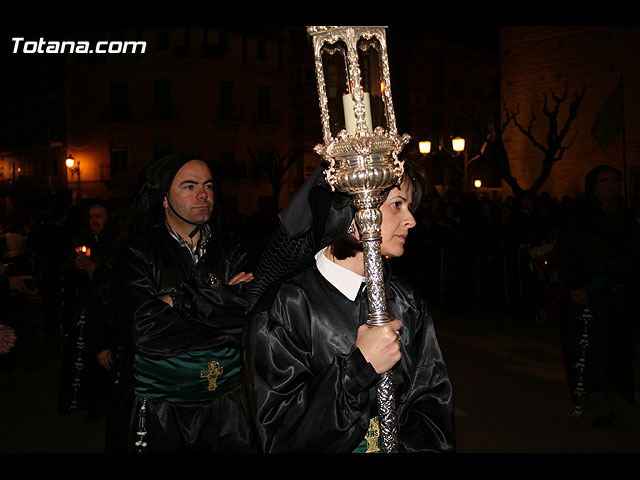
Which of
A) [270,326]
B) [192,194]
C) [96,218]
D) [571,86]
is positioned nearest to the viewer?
[270,326]

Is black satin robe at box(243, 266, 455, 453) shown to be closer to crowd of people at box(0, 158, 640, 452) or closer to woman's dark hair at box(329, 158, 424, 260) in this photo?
crowd of people at box(0, 158, 640, 452)

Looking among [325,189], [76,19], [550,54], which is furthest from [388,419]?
[550,54]

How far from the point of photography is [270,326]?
87.9 inches

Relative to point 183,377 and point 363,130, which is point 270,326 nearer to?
point 363,130

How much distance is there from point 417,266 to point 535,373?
21.1ft

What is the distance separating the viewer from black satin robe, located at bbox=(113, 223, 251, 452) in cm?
309

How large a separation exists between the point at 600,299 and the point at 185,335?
4218 mm

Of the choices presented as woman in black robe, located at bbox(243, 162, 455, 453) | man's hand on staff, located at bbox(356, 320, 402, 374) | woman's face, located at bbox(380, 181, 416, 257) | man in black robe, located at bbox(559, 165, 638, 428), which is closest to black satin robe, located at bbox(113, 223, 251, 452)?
woman in black robe, located at bbox(243, 162, 455, 453)

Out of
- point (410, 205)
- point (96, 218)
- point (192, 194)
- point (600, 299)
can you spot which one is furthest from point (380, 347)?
point (96, 218)

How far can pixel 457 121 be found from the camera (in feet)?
137

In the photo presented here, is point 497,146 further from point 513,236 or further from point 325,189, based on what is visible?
point 325,189

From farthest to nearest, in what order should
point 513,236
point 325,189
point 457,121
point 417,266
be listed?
point 457,121 → point 417,266 → point 513,236 → point 325,189
